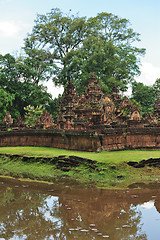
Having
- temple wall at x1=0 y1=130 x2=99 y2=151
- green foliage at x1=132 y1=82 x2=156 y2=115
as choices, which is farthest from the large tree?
temple wall at x1=0 y1=130 x2=99 y2=151

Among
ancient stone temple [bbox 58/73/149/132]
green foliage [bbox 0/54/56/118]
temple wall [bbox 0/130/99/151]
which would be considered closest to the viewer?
temple wall [bbox 0/130/99/151]

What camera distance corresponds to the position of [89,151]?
11.6m

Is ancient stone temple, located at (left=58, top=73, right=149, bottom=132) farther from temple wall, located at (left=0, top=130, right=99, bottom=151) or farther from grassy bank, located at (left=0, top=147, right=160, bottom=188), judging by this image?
grassy bank, located at (left=0, top=147, right=160, bottom=188)

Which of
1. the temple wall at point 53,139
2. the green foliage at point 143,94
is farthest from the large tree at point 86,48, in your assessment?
the temple wall at point 53,139

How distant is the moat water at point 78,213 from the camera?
481 cm

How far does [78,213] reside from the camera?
5910 mm

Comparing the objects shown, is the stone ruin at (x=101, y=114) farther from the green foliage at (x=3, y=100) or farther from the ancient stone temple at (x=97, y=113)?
the green foliage at (x=3, y=100)

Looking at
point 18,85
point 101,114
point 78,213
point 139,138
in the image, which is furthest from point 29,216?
point 18,85

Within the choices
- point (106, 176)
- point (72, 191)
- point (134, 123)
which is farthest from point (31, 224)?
point (134, 123)

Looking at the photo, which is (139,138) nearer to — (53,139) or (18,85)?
(53,139)

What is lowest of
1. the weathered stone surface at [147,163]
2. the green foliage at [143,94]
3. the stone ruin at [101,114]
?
the weathered stone surface at [147,163]

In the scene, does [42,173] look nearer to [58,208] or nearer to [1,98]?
[58,208]

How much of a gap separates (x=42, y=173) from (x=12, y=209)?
3624 mm

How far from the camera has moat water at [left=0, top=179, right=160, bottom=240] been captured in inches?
189
